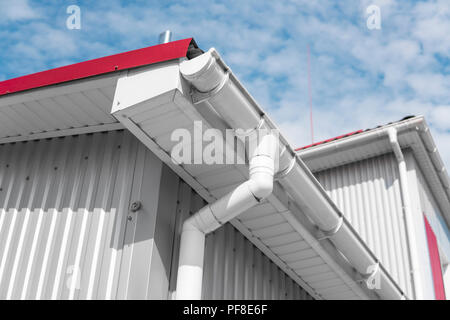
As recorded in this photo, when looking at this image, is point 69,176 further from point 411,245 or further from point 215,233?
point 411,245

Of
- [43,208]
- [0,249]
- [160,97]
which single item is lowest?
[0,249]

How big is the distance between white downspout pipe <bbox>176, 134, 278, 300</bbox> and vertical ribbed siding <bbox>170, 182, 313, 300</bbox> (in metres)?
0.23

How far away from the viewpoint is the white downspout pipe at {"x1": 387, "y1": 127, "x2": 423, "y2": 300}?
786 cm

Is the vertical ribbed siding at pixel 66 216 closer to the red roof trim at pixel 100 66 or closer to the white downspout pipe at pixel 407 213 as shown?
the red roof trim at pixel 100 66

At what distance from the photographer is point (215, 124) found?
424cm

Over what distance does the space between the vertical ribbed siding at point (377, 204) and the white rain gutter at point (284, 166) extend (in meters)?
2.05

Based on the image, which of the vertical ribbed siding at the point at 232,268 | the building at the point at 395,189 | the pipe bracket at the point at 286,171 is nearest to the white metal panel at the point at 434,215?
the building at the point at 395,189

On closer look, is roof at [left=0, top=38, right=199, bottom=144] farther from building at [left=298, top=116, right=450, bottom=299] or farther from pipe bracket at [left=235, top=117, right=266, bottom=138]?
building at [left=298, top=116, right=450, bottom=299]

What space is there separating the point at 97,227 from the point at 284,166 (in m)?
1.74

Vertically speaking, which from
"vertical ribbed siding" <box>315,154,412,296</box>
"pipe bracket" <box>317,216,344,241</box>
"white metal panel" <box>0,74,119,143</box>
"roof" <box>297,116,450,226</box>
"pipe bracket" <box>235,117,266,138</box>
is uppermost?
"roof" <box>297,116,450,226</box>

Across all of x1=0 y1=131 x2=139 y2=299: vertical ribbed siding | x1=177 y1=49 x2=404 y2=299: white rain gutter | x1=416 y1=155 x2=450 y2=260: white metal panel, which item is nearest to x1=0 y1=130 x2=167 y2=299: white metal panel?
x1=0 y1=131 x2=139 y2=299: vertical ribbed siding

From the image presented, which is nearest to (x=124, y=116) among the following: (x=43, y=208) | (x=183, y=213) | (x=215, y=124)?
(x=215, y=124)

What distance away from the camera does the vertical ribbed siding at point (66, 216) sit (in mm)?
4465
